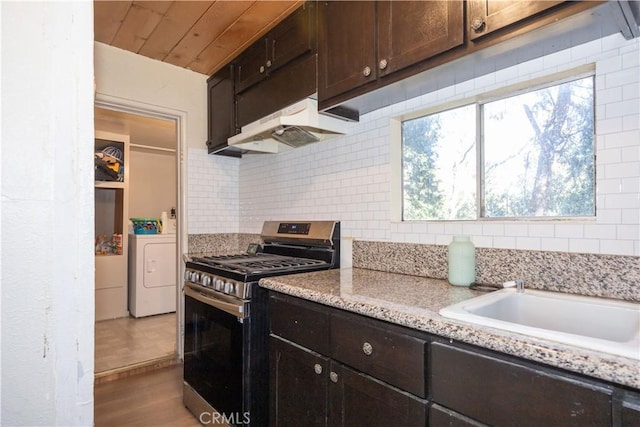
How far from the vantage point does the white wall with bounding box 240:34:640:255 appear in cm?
113

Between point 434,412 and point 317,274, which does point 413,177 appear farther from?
point 434,412

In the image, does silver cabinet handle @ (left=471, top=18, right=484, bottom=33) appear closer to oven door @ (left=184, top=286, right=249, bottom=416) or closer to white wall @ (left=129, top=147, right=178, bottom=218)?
oven door @ (left=184, top=286, right=249, bottom=416)

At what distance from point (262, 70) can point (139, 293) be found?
3.12 metres

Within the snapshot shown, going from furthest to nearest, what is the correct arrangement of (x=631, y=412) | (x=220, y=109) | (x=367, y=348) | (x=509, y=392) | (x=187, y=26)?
(x=220, y=109)
(x=187, y=26)
(x=367, y=348)
(x=509, y=392)
(x=631, y=412)

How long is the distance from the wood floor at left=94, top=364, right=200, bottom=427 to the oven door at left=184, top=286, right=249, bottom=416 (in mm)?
207

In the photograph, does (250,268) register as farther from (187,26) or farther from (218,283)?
(187,26)

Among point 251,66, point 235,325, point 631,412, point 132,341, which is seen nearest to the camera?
point 631,412

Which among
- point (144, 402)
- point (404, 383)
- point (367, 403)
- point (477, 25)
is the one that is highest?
point (477, 25)

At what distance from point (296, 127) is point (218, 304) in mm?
1036

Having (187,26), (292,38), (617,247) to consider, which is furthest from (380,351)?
(187,26)

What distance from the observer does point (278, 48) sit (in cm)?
205

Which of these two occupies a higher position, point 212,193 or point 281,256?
point 212,193

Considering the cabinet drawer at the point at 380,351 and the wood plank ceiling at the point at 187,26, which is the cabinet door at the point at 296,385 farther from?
the wood plank ceiling at the point at 187,26

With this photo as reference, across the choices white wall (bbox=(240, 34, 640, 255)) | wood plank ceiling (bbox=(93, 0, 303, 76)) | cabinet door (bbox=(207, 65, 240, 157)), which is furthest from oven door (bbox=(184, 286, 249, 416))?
wood plank ceiling (bbox=(93, 0, 303, 76))
